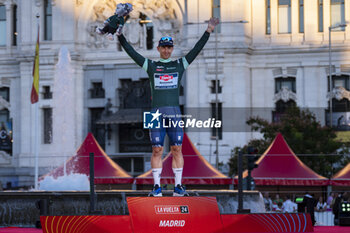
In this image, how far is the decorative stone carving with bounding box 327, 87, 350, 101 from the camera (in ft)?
160

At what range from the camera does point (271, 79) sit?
50.7m

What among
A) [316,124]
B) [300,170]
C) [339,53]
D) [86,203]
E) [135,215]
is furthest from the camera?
[339,53]

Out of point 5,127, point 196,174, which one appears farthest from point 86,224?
point 5,127

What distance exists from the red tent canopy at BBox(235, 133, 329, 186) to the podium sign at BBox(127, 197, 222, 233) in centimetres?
1972

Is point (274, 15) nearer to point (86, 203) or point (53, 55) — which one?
point (53, 55)

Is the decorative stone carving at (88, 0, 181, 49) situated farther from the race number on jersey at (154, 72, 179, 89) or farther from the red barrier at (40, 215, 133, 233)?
the red barrier at (40, 215, 133, 233)

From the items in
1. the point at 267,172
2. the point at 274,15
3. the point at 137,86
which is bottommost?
the point at 267,172

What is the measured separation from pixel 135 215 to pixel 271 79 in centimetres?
3915

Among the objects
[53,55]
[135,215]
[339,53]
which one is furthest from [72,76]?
[135,215]

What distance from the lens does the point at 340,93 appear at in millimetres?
49062

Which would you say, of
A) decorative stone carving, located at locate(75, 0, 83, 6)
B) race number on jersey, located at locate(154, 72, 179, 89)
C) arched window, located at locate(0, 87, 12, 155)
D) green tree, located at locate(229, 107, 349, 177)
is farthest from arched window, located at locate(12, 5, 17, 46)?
race number on jersey, located at locate(154, 72, 179, 89)

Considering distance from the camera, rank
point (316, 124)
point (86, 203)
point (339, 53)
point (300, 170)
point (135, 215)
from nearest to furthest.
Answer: point (135, 215), point (86, 203), point (300, 170), point (316, 124), point (339, 53)

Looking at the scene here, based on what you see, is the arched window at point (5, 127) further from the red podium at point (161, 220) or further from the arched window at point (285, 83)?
the red podium at point (161, 220)

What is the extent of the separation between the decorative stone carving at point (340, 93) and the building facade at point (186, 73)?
0.06m
